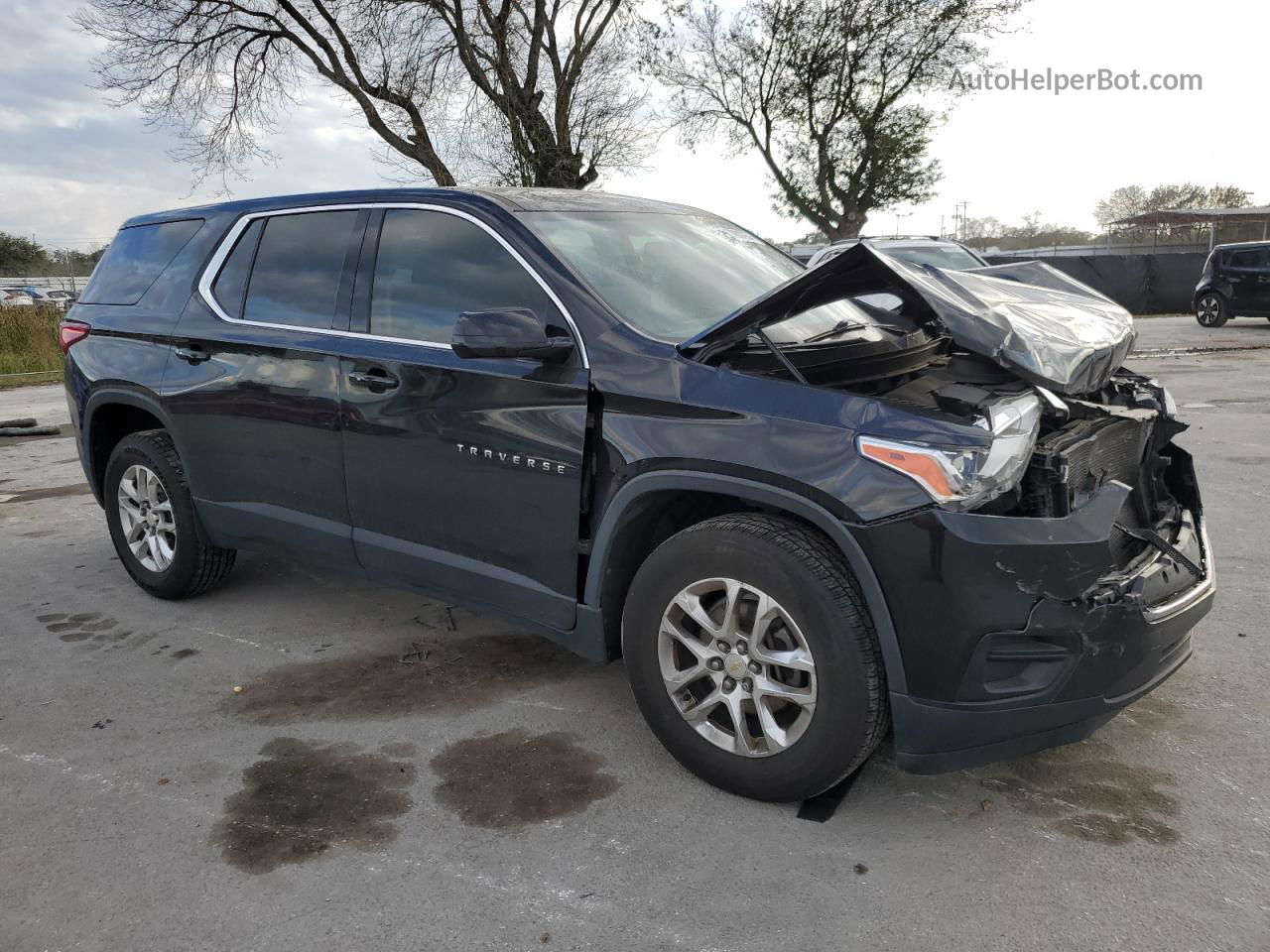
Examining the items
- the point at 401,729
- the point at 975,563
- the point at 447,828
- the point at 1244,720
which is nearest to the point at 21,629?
the point at 401,729

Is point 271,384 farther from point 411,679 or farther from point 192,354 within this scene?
point 411,679

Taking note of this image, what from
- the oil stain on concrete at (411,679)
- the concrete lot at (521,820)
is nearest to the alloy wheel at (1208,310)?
the concrete lot at (521,820)

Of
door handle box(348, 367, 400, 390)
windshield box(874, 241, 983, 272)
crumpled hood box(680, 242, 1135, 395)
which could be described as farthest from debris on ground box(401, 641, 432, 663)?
windshield box(874, 241, 983, 272)

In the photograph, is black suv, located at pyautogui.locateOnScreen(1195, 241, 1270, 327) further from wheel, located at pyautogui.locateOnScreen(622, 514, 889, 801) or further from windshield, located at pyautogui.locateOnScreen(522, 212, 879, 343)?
wheel, located at pyautogui.locateOnScreen(622, 514, 889, 801)

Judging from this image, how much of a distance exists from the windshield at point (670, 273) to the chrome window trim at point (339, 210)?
0.13m

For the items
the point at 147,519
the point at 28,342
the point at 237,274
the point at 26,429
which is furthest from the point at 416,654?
the point at 28,342

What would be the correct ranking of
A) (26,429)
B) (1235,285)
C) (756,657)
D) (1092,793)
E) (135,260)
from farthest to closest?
1. (1235,285)
2. (26,429)
3. (135,260)
4. (1092,793)
5. (756,657)

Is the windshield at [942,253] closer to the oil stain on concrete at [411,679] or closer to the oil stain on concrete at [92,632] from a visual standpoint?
the oil stain on concrete at [411,679]

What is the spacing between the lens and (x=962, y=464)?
2.44 m

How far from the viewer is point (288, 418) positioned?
151 inches

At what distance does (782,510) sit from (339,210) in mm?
2261

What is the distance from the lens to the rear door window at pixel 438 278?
3289mm

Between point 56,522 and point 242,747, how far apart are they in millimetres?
4009

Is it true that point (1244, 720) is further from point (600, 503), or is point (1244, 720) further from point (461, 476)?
point (461, 476)
